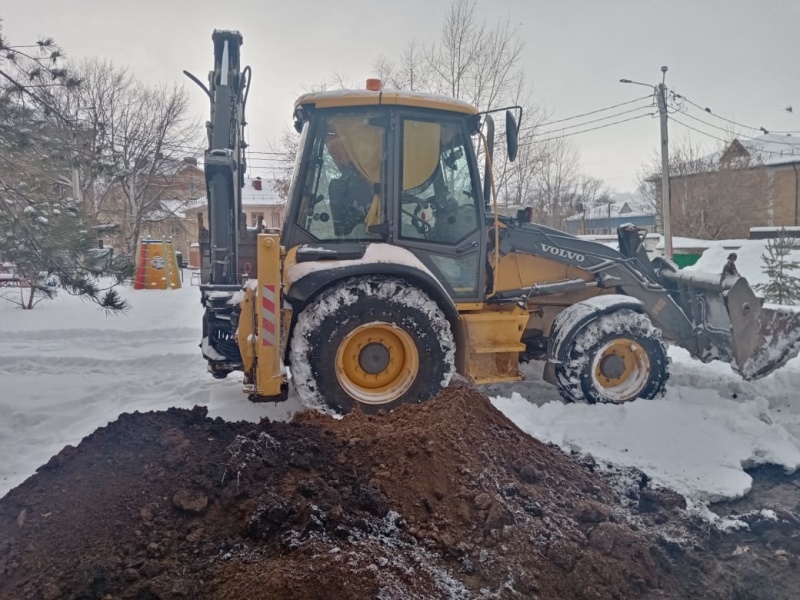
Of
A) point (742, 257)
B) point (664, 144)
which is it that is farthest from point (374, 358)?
point (664, 144)

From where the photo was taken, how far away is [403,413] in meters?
4.16

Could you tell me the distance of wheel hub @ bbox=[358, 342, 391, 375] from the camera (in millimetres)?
4785

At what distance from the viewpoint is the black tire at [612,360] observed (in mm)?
5238

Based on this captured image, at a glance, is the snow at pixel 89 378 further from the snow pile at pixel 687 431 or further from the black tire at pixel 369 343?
the snow pile at pixel 687 431

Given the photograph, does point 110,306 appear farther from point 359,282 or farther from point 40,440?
point 359,282

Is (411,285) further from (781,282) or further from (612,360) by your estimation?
(781,282)

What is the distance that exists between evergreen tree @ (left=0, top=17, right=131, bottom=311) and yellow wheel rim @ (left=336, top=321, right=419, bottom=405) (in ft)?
7.13

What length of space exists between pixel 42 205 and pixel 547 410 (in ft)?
16.1

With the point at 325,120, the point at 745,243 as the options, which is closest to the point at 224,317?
the point at 325,120

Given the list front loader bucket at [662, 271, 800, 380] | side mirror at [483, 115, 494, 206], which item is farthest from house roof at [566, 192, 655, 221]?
side mirror at [483, 115, 494, 206]

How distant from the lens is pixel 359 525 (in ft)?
9.66

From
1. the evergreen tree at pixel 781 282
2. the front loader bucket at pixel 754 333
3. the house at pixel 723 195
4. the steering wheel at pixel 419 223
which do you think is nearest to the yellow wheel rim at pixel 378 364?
the steering wheel at pixel 419 223

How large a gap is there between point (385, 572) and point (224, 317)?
3178mm

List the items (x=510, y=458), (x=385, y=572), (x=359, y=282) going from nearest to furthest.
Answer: (x=385, y=572) → (x=510, y=458) → (x=359, y=282)
